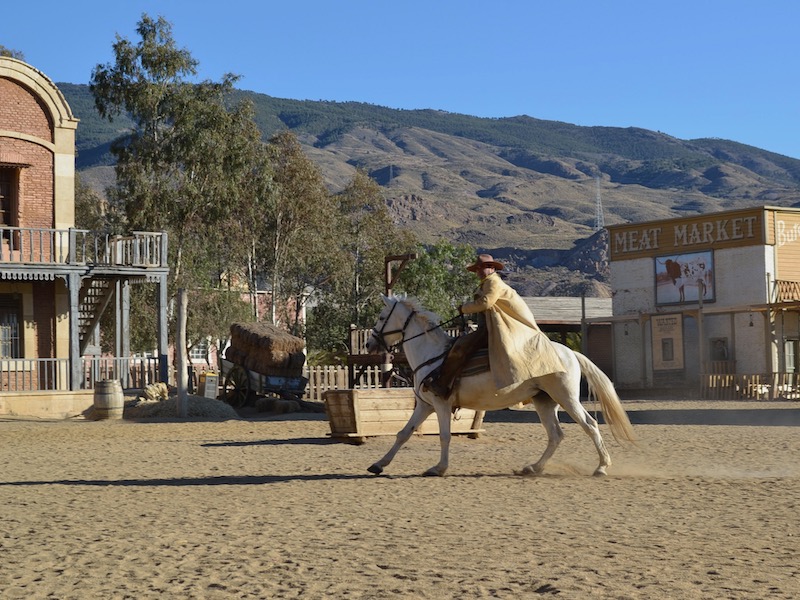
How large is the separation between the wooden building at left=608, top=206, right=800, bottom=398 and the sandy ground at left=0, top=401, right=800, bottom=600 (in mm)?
25426

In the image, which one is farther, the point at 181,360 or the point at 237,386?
the point at 237,386

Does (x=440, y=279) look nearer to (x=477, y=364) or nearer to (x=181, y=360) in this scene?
(x=181, y=360)

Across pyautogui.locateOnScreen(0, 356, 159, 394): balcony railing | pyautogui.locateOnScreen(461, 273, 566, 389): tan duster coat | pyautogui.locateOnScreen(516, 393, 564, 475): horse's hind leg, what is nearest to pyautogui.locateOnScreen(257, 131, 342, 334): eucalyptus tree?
pyautogui.locateOnScreen(0, 356, 159, 394): balcony railing

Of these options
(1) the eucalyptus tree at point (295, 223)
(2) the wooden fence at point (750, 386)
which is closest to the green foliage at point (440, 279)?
(1) the eucalyptus tree at point (295, 223)

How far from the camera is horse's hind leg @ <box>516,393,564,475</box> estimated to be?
13.7 meters

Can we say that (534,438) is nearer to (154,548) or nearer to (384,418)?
(384,418)

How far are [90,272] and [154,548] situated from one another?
70.0 feet

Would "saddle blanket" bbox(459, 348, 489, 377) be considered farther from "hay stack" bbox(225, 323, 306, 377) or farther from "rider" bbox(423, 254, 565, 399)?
"hay stack" bbox(225, 323, 306, 377)

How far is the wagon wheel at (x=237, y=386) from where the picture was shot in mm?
30531

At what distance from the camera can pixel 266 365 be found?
29922 millimetres

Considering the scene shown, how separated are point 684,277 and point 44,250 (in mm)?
25473

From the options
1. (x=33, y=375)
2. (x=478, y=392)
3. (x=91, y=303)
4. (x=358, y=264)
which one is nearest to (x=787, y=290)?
(x=358, y=264)

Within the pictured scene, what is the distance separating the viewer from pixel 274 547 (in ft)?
29.0

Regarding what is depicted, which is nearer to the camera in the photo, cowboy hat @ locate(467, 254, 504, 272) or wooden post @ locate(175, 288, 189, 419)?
cowboy hat @ locate(467, 254, 504, 272)
